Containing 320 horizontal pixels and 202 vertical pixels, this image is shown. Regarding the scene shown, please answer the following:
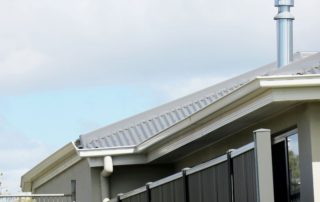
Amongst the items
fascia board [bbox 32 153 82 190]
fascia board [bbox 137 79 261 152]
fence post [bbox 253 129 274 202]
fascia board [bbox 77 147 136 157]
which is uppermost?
fascia board [bbox 32 153 82 190]

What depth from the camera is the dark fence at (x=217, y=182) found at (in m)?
11.5

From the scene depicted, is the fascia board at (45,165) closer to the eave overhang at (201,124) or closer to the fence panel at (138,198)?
the eave overhang at (201,124)

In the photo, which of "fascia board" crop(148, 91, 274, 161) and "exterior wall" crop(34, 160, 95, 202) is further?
"exterior wall" crop(34, 160, 95, 202)

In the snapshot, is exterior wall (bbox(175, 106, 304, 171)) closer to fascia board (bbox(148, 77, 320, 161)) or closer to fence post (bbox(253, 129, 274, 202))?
fascia board (bbox(148, 77, 320, 161))

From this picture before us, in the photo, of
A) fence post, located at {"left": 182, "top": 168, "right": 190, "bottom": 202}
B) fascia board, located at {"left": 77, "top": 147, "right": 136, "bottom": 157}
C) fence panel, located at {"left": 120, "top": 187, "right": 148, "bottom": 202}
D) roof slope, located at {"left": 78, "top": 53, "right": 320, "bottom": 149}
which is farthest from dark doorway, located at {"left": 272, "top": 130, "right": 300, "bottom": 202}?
roof slope, located at {"left": 78, "top": 53, "right": 320, "bottom": 149}

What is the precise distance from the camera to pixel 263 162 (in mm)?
10570

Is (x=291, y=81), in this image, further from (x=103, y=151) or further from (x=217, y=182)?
(x=103, y=151)

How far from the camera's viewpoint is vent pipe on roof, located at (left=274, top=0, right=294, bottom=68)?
19859mm

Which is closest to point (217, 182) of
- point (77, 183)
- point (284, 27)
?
point (284, 27)

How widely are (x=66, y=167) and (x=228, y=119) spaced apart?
8890 millimetres

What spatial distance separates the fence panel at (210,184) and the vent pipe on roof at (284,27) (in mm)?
5944

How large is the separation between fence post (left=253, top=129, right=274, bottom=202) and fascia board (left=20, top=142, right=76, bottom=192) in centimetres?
1084

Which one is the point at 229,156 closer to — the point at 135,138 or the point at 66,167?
the point at 135,138

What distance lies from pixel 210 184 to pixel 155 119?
8666 mm
